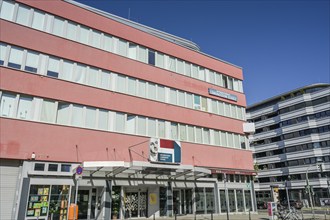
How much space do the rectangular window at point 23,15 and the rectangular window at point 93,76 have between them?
5.65 metres

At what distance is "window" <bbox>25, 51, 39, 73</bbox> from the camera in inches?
804

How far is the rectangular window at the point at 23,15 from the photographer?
20859 mm

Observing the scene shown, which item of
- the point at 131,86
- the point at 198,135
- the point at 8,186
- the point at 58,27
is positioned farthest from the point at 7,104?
the point at 198,135

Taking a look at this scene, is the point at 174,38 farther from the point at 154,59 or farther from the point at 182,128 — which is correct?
the point at 182,128

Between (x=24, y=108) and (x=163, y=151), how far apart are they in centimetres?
1086

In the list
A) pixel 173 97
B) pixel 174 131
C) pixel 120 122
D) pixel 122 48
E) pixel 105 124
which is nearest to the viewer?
pixel 105 124

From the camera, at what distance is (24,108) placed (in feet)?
64.1

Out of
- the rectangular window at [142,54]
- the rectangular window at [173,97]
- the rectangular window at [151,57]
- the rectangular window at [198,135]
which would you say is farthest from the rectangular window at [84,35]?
the rectangular window at [198,135]

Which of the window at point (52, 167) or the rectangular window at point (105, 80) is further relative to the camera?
the rectangular window at point (105, 80)

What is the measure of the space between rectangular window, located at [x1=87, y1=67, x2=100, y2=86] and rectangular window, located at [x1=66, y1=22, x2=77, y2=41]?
2832mm

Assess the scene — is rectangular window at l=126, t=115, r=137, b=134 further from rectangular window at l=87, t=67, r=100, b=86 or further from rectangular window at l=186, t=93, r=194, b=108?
rectangular window at l=186, t=93, r=194, b=108

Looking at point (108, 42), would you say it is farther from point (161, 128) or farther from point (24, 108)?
point (24, 108)

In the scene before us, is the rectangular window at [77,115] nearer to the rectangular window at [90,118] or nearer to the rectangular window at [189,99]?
the rectangular window at [90,118]

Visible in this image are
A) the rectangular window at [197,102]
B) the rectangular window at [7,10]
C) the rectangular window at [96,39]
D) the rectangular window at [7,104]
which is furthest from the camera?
the rectangular window at [197,102]
